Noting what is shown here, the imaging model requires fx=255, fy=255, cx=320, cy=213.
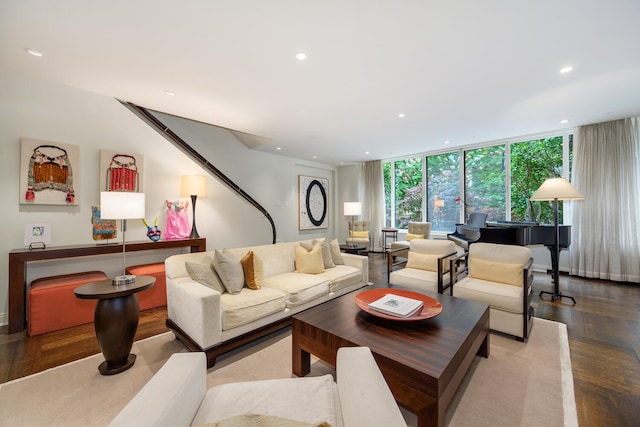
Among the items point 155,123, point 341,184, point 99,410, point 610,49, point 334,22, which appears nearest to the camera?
point 99,410

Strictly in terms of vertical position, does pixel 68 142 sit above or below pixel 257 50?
below

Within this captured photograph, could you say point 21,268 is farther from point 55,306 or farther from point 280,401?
point 280,401

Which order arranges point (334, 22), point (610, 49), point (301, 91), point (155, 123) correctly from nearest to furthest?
point (334, 22), point (610, 49), point (301, 91), point (155, 123)

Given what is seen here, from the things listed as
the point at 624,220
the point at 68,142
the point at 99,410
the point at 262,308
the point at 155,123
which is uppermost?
the point at 155,123

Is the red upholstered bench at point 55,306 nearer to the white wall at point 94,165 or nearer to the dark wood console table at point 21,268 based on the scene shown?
the dark wood console table at point 21,268

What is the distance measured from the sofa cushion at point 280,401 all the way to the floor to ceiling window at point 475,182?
588cm

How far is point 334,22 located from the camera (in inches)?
79.4

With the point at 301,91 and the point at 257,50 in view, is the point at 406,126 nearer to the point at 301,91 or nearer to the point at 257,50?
the point at 301,91

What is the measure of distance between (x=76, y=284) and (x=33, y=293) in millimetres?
324

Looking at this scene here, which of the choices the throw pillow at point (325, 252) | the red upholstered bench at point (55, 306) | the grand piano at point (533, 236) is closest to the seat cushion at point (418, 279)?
the throw pillow at point (325, 252)

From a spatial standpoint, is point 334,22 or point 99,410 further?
point 334,22

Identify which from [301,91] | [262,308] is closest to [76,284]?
[262,308]

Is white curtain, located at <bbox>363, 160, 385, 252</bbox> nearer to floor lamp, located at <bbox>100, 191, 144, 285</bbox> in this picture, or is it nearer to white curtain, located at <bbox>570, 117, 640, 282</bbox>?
white curtain, located at <bbox>570, 117, 640, 282</bbox>

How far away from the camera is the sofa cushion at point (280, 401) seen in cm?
104
